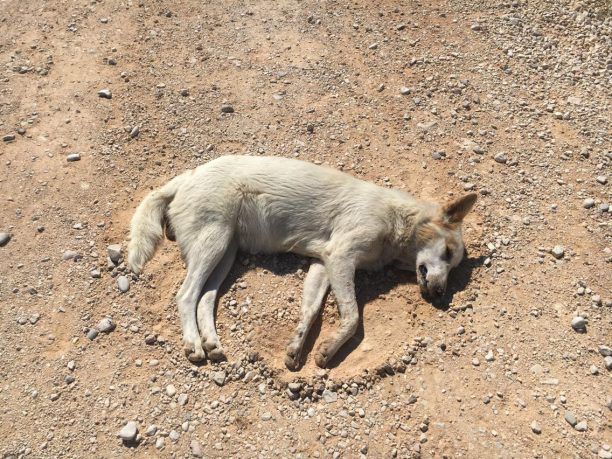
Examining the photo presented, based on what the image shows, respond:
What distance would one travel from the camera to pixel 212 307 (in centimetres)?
614

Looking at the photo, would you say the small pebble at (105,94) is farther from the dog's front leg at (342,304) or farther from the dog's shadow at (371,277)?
the dog's front leg at (342,304)

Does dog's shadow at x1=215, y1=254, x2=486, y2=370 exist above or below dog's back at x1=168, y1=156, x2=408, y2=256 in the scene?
below

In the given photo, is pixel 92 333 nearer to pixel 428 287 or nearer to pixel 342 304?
→ pixel 342 304

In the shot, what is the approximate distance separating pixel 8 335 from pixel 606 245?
738 cm

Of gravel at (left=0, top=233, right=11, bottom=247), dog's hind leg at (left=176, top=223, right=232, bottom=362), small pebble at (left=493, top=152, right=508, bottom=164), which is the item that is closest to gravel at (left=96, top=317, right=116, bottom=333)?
dog's hind leg at (left=176, top=223, right=232, bottom=362)

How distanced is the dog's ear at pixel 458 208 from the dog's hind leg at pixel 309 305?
66.3 inches

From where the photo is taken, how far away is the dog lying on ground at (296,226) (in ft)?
20.3

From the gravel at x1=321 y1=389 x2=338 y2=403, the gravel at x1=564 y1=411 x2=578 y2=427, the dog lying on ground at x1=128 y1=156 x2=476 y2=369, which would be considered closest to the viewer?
the gravel at x1=564 y1=411 x2=578 y2=427

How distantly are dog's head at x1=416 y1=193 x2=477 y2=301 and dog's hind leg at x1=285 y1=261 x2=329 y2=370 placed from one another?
1.21m

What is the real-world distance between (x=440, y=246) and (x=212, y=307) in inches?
113

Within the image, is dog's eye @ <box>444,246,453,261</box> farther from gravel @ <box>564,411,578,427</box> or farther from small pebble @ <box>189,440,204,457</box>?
small pebble @ <box>189,440,204,457</box>

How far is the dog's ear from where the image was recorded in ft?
20.4

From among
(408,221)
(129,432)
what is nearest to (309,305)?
(408,221)

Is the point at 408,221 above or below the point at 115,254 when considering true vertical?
above
